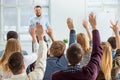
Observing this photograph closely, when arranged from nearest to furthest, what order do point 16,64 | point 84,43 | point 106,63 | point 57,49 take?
point 16,64
point 57,49
point 106,63
point 84,43

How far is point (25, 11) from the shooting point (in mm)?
8961

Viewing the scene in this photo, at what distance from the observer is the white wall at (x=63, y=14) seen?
878cm

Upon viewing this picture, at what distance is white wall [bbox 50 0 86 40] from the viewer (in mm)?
8781

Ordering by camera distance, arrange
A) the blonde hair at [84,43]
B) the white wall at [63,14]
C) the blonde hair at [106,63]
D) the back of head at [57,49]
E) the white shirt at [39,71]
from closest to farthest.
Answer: the white shirt at [39,71] → the back of head at [57,49] → the blonde hair at [106,63] → the blonde hair at [84,43] → the white wall at [63,14]

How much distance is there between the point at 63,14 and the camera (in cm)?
883

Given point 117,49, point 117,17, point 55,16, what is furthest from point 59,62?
point 117,17

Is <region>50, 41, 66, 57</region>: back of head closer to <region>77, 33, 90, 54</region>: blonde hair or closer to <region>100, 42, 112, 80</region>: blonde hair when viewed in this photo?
<region>100, 42, 112, 80</region>: blonde hair

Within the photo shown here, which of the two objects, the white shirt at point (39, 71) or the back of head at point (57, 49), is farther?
the back of head at point (57, 49)

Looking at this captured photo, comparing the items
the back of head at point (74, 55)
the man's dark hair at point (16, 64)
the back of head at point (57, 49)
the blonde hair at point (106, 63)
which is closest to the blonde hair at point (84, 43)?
the blonde hair at point (106, 63)

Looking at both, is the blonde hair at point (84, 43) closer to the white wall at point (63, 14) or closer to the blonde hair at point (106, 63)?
the blonde hair at point (106, 63)

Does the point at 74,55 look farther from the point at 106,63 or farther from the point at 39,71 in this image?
the point at 106,63

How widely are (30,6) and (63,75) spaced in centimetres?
684

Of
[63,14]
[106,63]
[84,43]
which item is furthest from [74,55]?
[63,14]

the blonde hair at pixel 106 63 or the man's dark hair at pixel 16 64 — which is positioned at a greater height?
the man's dark hair at pixel 16 64
